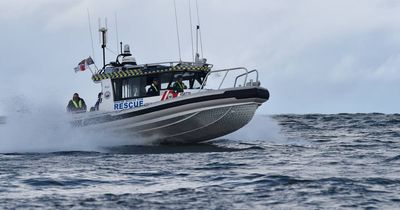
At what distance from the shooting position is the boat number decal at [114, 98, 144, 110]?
21.5 m

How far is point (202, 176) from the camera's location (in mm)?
13148

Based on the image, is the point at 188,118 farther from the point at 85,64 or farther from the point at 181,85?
the point at 85,64

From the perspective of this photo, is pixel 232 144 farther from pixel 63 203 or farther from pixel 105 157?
pixel 63 203

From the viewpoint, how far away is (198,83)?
2203cm

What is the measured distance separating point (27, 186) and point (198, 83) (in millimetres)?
10511

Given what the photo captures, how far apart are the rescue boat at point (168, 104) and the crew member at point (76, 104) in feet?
1.90

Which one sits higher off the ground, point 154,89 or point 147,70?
point 147,70

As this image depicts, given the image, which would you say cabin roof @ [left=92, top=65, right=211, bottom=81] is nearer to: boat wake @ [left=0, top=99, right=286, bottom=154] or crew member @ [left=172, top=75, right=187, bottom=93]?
crew member @ [left=172, top=75, right=187, bottom=93]

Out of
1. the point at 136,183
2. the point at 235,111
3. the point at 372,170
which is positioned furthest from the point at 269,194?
the point at 235,111

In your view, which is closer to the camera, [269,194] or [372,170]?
[269,194]

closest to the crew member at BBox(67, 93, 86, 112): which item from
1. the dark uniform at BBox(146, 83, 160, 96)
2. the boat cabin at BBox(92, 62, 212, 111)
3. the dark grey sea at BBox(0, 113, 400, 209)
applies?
the boat cabin at BBox(92, 62, 212, 111)

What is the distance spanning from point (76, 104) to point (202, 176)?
10847 millimetres

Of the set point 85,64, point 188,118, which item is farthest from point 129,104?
point 85,64

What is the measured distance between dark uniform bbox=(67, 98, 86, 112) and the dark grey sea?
233 centimetres
